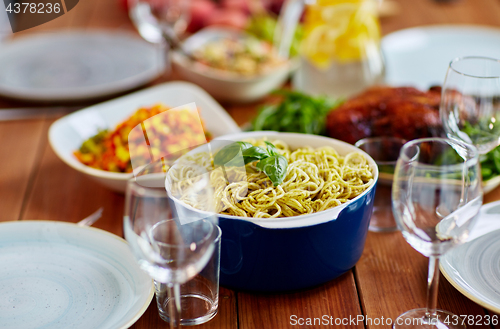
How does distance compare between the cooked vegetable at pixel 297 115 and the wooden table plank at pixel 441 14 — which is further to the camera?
the wooden table plank at pixel 441 14

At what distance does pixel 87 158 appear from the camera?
129 centimetres

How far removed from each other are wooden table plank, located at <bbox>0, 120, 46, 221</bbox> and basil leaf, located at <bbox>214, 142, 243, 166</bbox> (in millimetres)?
563

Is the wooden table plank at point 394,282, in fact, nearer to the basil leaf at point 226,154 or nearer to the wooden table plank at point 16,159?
the basil leaf at point 226,154

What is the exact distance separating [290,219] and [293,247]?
0.06 m

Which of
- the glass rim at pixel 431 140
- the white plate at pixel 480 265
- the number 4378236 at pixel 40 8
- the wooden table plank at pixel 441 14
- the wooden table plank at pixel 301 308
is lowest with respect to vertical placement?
the wooden table plank at pixel 301 308

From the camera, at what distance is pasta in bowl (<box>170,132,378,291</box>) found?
2.67 feet

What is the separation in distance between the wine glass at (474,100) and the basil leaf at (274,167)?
38 centimetres

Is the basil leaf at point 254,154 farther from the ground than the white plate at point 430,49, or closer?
farther from the ground

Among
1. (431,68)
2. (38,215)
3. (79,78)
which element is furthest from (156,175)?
(431,68)

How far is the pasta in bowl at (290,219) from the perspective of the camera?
2.67 feet

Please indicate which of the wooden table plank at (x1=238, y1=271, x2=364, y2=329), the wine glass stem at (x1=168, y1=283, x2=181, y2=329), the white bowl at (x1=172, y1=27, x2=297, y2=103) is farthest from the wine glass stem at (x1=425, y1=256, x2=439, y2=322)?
the white bowl at (x1=172, y1=27, x2=297, y2=103)

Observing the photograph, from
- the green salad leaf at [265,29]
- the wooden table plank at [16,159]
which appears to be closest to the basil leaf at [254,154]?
the wooden table plank at [16,159]

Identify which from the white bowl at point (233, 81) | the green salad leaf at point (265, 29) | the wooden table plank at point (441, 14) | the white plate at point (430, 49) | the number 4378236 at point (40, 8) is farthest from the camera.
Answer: the wooden table plank at point (441, 14)

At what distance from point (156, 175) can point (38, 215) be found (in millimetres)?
499
